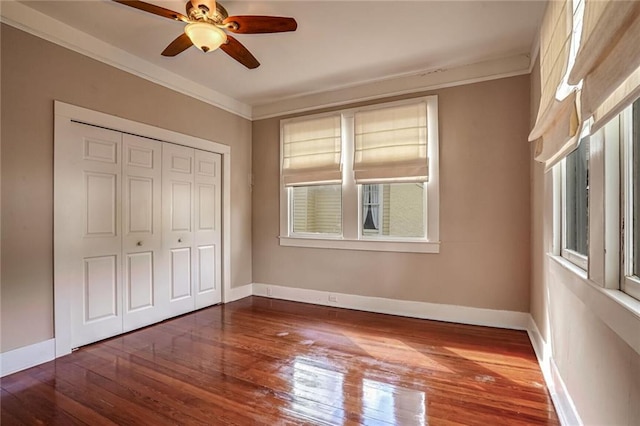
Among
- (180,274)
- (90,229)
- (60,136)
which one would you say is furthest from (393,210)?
(60,136)

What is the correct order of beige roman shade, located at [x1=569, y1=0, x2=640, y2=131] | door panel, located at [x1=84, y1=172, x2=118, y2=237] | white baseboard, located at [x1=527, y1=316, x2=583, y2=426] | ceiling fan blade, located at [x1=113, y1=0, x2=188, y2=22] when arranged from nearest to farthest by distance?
beige roman shade, located at [x1=569, y1=0, x2=640, y2=131] < white baseboard, located at [x1=527, y1=316, x2=583, y2=426] < ceiling fan blade, located at [x1=113, y1=0, x2=188, y2=22] < door panel, located at [x1=84, y1=172, x2=118, y2=237]

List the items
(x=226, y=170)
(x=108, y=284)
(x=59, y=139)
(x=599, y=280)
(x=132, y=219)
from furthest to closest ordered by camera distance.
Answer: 1. (x=226, y=170)
2. (x=132, y=219)
3. (x=108, y=284)
4. (x=59, y=139)
5. (x=599, y=280)

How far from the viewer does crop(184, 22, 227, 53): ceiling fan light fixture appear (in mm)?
2262

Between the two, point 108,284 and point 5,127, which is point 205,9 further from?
point 108,284

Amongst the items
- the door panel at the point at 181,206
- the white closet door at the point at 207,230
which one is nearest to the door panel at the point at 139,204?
the door panel at the point at 181,206

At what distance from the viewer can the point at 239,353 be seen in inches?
110

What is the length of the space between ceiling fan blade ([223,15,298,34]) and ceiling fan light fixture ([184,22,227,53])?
0.31 ft

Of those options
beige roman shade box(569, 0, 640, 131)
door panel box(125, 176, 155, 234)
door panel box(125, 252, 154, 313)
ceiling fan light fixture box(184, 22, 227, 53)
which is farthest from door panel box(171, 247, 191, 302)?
beige roman shade box(569, 0, 640, 131)

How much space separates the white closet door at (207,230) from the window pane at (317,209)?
1040 mm

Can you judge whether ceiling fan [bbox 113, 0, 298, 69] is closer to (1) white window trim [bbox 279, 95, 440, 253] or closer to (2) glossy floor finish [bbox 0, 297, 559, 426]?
(1) white window trim [bbox 279, 95, 440, 253]

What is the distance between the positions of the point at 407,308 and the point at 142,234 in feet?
9.95

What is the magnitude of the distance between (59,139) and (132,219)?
0.95 metres

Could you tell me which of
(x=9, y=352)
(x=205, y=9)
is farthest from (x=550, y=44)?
(x=9, y=352)

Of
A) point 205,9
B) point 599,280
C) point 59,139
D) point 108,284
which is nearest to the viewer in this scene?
point 599,280
